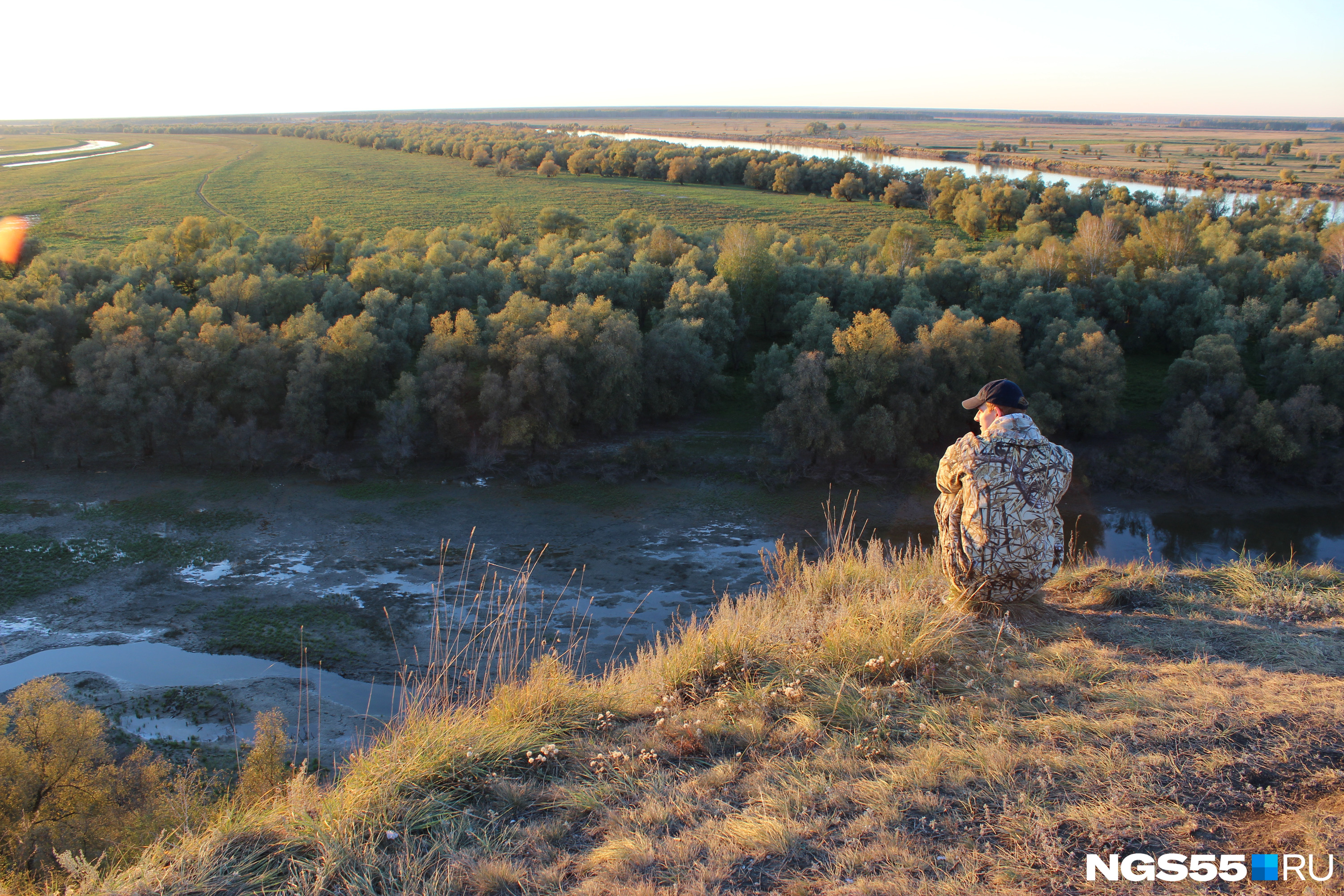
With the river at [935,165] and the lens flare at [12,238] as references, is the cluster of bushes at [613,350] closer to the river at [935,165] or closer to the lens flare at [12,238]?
the lens flare at [12,238]

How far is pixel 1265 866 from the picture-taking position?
3635 mm

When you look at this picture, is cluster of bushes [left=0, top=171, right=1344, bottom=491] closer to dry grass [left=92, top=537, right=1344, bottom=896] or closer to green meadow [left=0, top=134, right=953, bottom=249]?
dry grass [left=92, top=537, right=1344, bottom=896]

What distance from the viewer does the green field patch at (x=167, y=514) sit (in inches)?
841

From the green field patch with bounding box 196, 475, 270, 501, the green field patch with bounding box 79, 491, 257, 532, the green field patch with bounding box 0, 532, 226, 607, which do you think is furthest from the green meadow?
the green field patch with bounding box 0, 532, 226, 607

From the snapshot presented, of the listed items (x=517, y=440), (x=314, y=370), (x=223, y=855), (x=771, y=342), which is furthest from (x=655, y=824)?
(x=771, y=342)

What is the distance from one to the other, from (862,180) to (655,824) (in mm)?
71003

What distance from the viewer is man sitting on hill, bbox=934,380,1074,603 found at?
6.23 m

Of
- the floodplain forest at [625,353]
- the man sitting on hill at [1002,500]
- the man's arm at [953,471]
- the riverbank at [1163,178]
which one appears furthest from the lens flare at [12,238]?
the riverbank at [1163,178]

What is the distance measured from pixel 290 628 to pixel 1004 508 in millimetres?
15267

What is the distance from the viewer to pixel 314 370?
982 inches

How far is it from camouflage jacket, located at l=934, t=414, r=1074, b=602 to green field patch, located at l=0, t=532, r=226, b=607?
1911 cm

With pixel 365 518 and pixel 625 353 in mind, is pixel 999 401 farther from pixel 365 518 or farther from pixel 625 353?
pixel 625 353

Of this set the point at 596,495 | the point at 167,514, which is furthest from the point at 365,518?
the point at 596,495

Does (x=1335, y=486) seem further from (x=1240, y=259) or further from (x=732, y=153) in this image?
(x=732, y=153)
